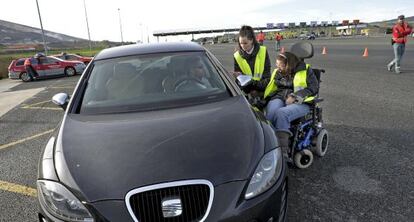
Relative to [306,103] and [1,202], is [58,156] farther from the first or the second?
[306,103]

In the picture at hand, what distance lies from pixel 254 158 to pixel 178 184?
0.54 m

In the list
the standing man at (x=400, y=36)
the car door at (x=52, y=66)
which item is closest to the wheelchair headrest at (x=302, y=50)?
the standing man at (x=400, y=36)

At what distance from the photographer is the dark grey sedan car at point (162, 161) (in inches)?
77.1

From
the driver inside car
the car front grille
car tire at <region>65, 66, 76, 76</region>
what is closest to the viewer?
the car front grille

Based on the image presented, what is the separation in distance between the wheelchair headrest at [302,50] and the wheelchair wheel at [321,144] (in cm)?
94

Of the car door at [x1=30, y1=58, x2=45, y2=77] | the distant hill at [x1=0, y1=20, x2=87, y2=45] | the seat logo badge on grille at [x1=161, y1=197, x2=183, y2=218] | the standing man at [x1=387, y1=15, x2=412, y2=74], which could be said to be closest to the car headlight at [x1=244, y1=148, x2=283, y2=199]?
the seat logo badge on grille at [x1=161, y1=197, x2=183, y2=218]

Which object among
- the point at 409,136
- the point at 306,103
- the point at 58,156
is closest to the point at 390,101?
the point at 409,136

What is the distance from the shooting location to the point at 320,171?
384 cm

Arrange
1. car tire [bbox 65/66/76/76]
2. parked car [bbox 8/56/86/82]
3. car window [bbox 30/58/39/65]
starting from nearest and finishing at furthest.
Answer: car window [bbox 30/58/39/65] < parked car [bbox 8/56/86/82] < car tire [bbox 65/66/76/76]

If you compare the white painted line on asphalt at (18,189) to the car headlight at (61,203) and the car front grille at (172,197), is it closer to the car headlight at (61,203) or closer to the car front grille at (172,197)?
the car headlight at (61,203)

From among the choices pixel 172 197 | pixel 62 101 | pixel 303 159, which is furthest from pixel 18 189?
pixel 303 159

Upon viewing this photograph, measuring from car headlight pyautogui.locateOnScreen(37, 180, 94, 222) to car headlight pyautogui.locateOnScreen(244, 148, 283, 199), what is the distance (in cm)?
97

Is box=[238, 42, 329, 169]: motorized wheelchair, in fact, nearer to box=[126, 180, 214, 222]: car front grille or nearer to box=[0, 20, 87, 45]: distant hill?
box=[126, 180, 214, 222]: car front grille

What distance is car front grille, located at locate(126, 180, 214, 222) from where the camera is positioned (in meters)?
1.93
